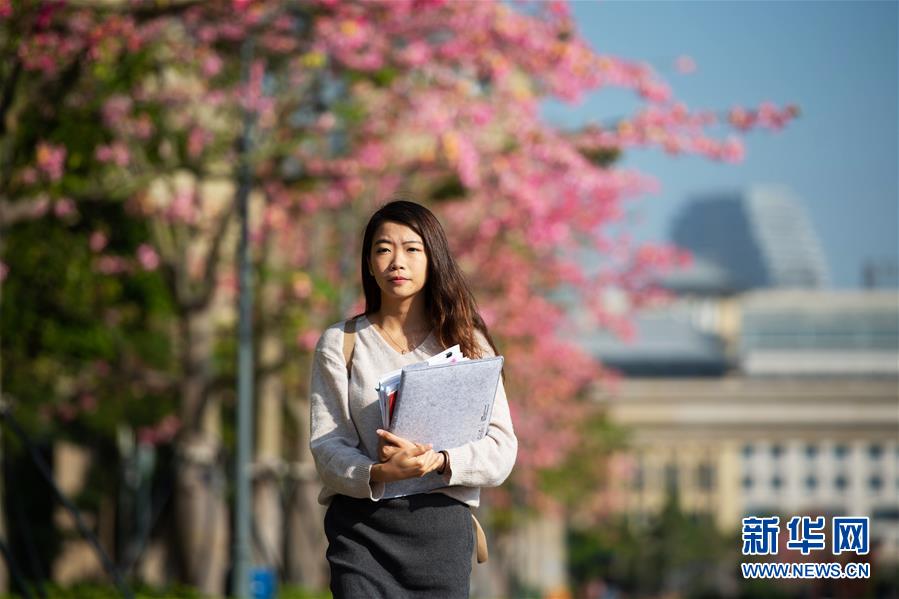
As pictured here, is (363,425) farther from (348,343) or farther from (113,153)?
(113,153)

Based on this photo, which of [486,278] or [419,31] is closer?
[419,31]

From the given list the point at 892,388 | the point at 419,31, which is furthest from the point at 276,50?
the point at 892,388

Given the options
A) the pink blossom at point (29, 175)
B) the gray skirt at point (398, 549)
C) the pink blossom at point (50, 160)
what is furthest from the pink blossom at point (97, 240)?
the gray skirt at point (398, 549)

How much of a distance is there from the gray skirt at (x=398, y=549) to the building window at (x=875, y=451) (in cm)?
10340

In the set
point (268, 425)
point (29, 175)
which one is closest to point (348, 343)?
point (29, 175)

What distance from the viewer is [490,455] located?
4996mm

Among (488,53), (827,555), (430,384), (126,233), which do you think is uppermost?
(488,53)

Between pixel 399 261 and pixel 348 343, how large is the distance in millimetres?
274

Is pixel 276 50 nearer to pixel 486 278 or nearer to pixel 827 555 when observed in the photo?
pixel 827 555

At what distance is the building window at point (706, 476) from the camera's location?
10716 centimetres

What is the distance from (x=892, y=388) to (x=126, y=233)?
8698 centimetres

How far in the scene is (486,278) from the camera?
25.6 m

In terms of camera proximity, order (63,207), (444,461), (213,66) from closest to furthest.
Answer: (444,461) → (63,207) → (213,66)

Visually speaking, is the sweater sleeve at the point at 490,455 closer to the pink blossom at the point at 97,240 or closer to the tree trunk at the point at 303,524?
the pink blossom at the point at 97,240
